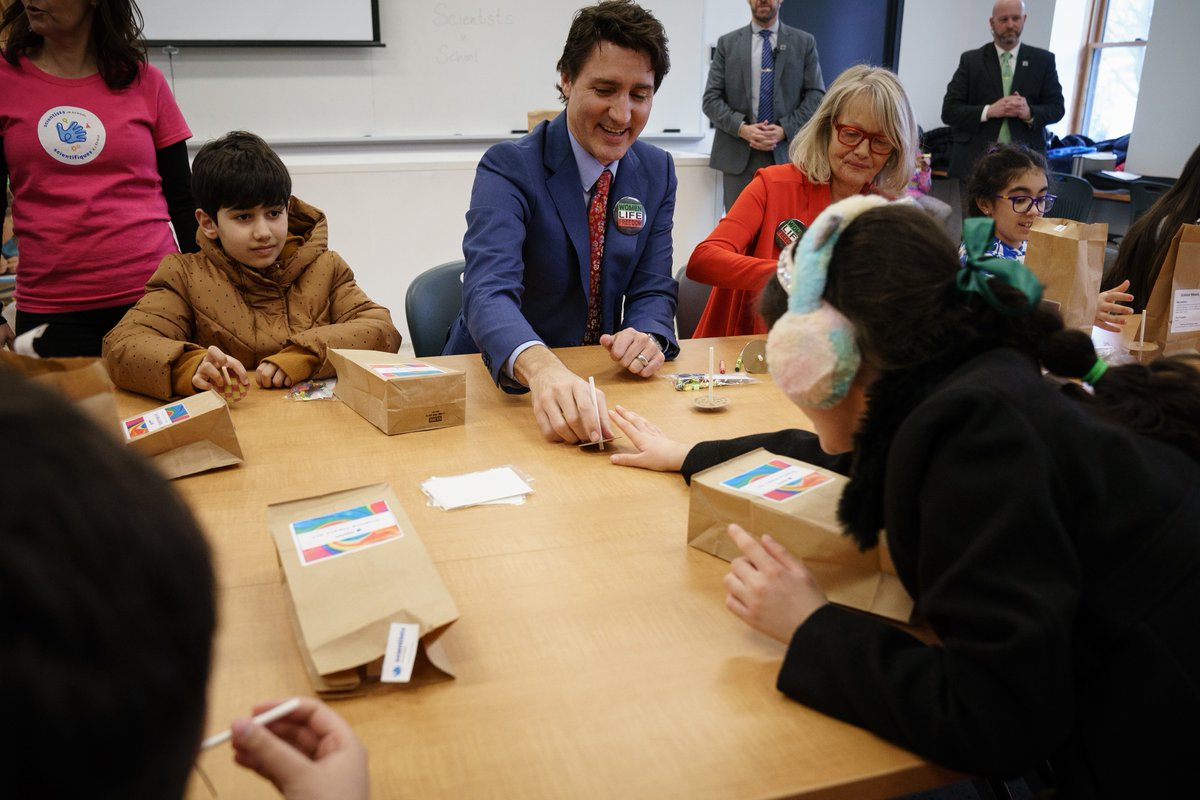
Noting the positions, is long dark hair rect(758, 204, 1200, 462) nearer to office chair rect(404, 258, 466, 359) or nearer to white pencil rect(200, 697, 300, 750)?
white pencil rect(200, 697, 300, 750)

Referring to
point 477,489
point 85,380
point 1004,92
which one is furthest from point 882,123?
point 1004,92

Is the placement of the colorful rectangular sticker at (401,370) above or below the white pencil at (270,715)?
above

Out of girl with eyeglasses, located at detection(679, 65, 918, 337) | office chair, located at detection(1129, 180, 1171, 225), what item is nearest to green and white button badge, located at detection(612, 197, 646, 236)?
girl with eyeglasses, located at detection(679, 65, 918, 337)

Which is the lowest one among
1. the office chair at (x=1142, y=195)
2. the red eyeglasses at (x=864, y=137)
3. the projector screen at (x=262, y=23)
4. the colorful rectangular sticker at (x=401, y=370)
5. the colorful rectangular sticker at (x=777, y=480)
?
the colorful rectangular sticker at (x=777, y=480)

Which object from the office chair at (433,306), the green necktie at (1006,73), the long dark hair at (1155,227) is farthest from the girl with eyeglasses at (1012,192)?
the green necktie at (1006,73)

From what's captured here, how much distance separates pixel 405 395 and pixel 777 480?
2.33 ft

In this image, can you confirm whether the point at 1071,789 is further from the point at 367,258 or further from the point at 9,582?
the point at 367,258

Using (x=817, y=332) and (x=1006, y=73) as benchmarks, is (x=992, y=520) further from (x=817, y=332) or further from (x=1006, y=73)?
(x=1006, y=73)

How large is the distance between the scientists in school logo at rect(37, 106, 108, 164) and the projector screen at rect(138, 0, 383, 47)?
2743mm

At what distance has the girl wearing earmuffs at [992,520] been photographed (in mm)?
799

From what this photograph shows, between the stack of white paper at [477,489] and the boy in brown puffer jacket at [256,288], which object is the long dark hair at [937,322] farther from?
the boy in brown puffer jacket at [256,288]

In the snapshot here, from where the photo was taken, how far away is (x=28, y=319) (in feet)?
7.79

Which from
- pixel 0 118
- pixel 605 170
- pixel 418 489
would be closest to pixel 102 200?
pixel 0 118

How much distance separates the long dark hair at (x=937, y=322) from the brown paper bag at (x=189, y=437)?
3.21 ft
